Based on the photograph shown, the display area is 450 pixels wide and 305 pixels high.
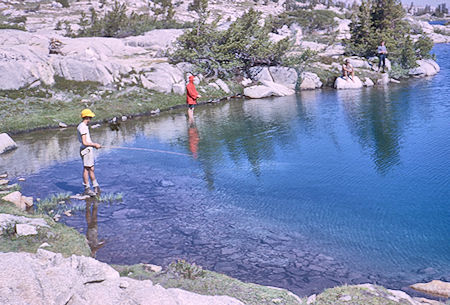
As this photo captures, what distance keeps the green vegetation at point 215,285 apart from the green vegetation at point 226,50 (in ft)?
108

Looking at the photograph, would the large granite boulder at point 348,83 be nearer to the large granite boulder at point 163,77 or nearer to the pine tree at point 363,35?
the pine tree at point 363,35

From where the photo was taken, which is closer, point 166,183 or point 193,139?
point 166,183

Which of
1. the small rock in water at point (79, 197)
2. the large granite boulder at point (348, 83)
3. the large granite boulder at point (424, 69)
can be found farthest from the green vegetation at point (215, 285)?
the large granite boulder at point (424, 69)

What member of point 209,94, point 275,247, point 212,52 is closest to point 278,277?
point 275,247

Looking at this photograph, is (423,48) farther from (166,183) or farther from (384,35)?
(166,183)

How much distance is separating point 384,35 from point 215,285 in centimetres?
4633

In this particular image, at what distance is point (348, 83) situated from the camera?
41781 millimetres

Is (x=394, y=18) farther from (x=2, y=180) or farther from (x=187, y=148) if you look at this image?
(x=2, y=180)

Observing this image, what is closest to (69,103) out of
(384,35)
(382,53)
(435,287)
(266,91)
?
(266,91)

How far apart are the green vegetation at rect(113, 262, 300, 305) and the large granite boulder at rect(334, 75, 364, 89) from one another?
35611 mm

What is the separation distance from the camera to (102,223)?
13.2 m

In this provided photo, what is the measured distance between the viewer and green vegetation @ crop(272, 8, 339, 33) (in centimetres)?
9334

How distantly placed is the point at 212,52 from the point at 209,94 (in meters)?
5.89

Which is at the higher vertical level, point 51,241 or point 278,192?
point 51,241
